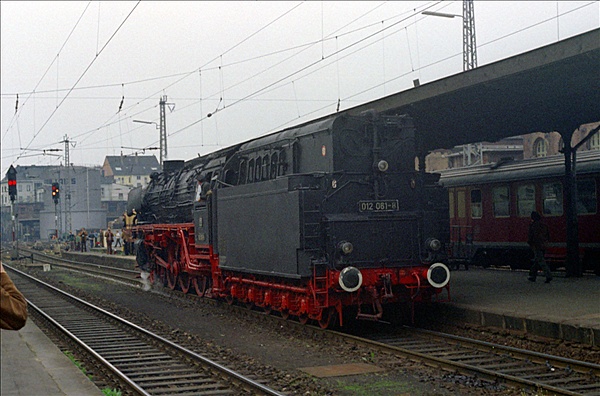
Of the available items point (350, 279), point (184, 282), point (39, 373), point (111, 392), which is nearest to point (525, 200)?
point (184, 282)

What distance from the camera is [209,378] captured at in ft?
29.0

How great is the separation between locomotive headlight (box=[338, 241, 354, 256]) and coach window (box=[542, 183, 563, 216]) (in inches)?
385

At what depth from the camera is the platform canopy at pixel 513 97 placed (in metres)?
11.2

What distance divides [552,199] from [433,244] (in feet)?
29.3

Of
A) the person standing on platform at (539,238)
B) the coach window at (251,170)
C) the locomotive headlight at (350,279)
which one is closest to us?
the locomotive headlight at (350,279)

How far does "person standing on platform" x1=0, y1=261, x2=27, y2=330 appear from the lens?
10.6 ft

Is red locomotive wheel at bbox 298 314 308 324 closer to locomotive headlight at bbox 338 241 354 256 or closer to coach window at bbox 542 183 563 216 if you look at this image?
locomotive headlight at bbox 338 241 354 256

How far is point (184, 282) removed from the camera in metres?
19.5

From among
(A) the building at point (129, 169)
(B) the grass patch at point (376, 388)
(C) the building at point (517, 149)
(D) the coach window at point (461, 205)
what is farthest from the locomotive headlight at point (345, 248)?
(A) the building at point (129, 169)

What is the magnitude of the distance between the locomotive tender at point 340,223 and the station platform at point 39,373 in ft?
12.8

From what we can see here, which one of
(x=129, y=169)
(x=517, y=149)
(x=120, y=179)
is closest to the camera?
(x=517, y=149)

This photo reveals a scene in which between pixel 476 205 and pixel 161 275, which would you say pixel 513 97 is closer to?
pixel 476 205

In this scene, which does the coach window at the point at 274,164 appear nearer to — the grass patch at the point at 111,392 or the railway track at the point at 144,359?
the railway track at the point at 144,359

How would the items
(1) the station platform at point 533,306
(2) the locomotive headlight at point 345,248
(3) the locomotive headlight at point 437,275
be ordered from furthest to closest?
(3) the locomotive headlight at point 437,275, (2) the locomotive headlight at point 345,248, (1) the station platform at point 533,306
